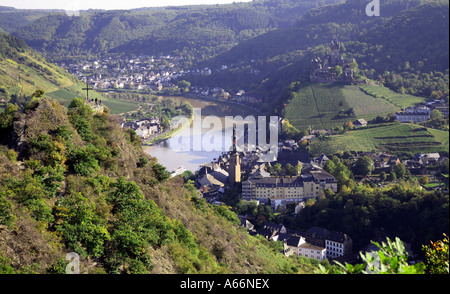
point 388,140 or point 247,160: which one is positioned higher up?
point 388,140

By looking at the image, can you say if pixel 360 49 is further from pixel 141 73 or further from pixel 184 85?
pixel 141 73

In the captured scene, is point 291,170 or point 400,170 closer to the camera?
point 400,170

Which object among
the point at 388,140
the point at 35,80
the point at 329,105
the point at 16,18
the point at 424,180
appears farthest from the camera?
the point at 16,18

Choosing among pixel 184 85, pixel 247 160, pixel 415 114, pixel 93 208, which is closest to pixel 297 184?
pixel 247 160

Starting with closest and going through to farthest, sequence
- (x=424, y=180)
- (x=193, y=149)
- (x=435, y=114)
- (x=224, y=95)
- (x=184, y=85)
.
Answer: (x=424, y=180)
(x=435, y=114)
(x=193, y=149)
(x=224, y=95)
(x=184, y=85)

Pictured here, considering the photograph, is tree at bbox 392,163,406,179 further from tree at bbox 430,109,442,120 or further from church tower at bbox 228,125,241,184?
Result: church tower at bbox 228,125,241,184

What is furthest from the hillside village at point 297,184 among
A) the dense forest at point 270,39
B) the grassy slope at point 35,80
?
the grassy slope at point 35,80

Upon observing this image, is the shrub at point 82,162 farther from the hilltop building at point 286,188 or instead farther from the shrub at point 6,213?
the hilltop building at point 286,188
